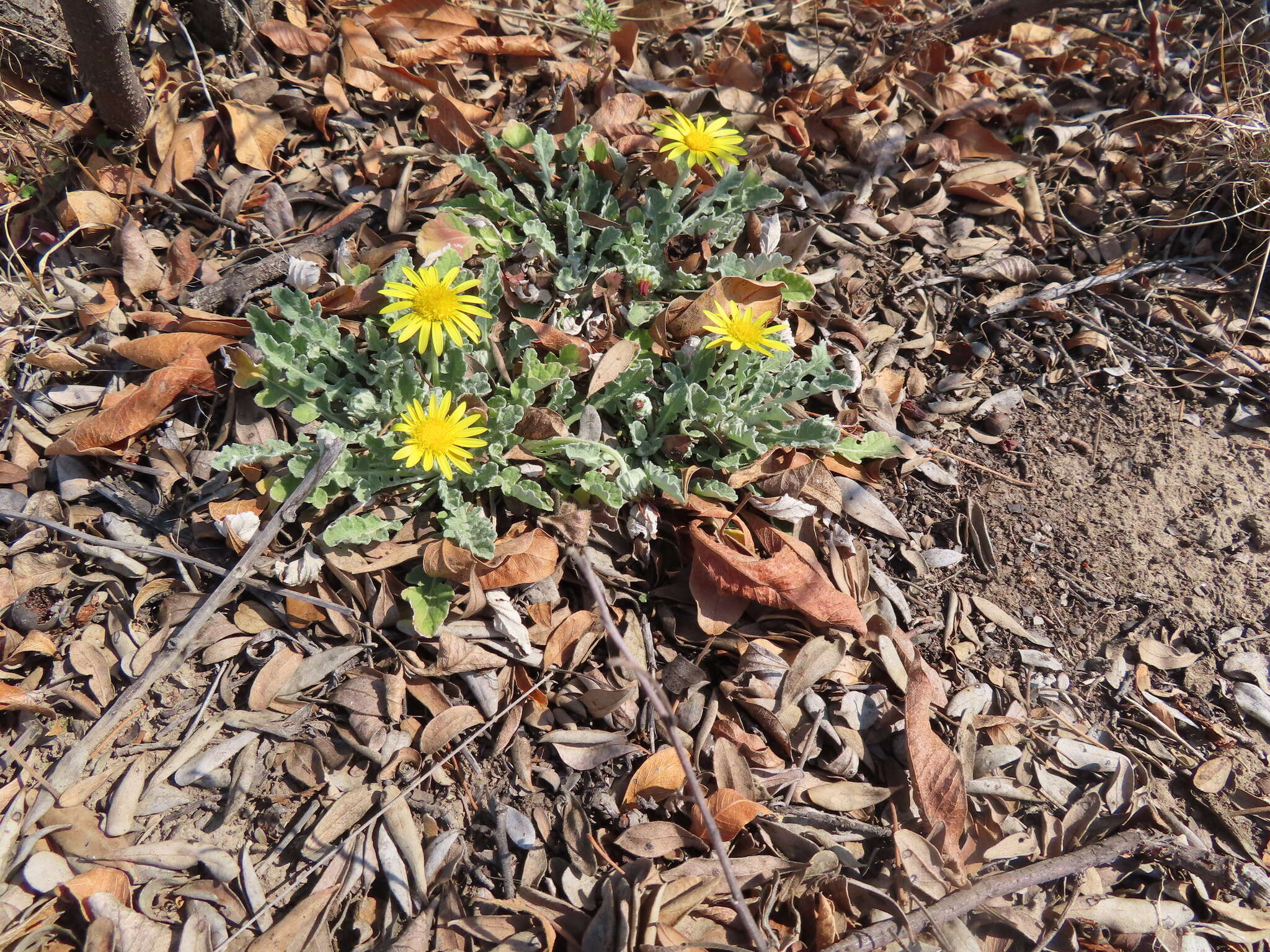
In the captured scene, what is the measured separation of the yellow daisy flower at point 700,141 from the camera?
2586 millimetres

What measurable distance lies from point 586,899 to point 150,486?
1713 millimetres

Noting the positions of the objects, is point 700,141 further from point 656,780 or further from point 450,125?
point 656,780

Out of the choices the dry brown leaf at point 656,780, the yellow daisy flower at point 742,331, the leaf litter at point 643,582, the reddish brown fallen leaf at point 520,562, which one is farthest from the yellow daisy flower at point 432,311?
the dry brown leaf at point 656,780

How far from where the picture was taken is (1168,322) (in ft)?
10.0

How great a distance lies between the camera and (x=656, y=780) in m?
2.06

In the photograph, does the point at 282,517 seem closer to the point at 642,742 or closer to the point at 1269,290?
the point at 642,742

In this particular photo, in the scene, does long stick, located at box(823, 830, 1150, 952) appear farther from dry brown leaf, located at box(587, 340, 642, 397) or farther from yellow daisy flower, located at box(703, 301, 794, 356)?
dry brown leaf, located at box(587, 340, 642, 397)

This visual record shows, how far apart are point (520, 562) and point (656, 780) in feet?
2.29

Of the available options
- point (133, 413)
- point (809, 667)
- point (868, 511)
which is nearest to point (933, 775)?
point (809, 667)

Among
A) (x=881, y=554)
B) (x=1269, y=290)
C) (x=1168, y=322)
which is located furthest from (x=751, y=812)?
(x=1269, y=290)

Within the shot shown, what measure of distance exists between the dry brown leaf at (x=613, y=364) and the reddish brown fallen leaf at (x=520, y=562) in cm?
52

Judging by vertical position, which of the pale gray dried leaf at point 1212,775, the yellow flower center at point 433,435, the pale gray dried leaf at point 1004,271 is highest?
the yellow flower center at point 433,435

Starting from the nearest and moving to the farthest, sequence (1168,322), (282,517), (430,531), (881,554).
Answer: (282,517), (430,531), (881,554), (1168,322)

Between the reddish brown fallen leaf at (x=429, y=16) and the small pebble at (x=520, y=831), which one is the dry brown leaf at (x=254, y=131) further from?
the small pebble at (x=520, y=831)
